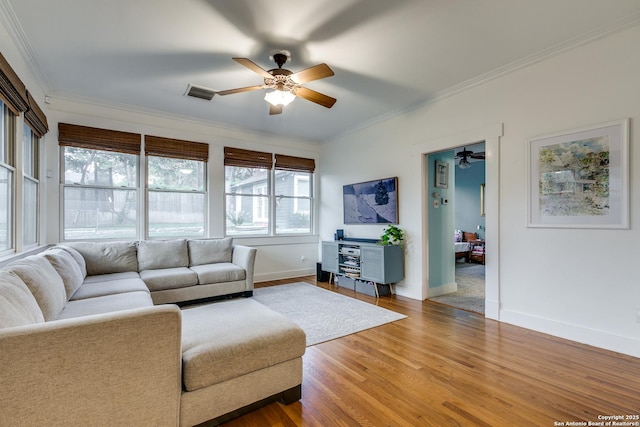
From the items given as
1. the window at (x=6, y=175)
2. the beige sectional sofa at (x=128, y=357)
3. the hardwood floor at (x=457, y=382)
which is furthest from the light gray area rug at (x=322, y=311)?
the window at (x=6, y=175)

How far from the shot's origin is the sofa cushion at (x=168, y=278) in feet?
11.5

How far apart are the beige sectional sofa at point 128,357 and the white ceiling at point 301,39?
1.97m

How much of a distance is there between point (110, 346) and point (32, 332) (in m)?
0.28

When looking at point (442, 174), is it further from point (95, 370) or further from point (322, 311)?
point (95, 370)

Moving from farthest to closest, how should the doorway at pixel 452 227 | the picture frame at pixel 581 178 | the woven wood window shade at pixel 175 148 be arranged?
the woven wood window shade at pixel 175 148 → the doorway at pixel 452 227 → the picture frame at pixel 581 178

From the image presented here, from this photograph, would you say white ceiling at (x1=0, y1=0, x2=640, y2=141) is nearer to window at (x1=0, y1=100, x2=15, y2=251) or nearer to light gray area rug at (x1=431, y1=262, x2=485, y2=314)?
window at (x1=0, y1=100, x2=15, y2=251)

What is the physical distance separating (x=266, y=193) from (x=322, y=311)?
274 cm

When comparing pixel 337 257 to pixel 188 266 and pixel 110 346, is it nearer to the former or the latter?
pixel 188 266

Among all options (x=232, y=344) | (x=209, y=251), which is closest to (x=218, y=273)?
(x=209, y=251)

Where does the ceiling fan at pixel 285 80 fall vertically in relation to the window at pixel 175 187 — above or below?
above

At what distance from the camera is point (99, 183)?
418 centimetres

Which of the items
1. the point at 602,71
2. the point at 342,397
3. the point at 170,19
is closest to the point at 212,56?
the point at 170,19

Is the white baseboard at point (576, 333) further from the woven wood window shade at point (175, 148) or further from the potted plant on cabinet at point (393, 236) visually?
the woven wood window shade at point (175, 148)

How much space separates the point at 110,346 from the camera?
4.25 ft
